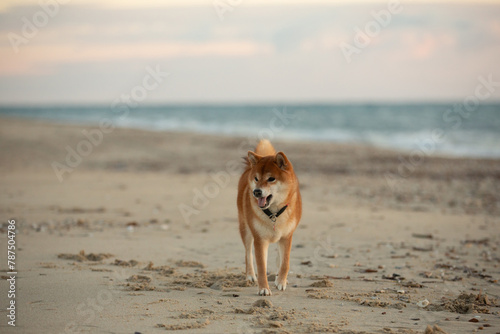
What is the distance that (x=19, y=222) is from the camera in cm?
841

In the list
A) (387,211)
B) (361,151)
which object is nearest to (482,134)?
(361,151)

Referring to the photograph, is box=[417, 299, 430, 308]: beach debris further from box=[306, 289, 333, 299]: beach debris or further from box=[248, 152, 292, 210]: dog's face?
box=[248, 152, 292, 210]: dog's face

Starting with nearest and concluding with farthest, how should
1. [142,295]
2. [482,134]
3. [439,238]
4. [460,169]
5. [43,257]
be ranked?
[142,295], [43,257], [439,238], [460,169], [482,134]

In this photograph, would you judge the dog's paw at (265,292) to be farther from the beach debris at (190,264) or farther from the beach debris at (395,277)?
the beach debris at (395,277)

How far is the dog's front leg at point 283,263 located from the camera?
17.9 feet

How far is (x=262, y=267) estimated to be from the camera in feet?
17.5

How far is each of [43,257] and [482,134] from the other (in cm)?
2739

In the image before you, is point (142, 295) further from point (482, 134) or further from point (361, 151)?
point (482, 134)

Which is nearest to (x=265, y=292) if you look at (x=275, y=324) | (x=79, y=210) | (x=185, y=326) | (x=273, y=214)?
(x=273, y=214)

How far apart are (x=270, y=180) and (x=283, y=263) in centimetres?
94

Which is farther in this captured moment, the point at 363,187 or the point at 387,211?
the point at 363,187

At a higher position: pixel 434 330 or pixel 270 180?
pixel 270 180

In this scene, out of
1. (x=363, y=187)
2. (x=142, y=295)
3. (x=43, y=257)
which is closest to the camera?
(x=142, y=295)

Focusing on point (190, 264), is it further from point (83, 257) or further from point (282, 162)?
point (282, 162)
